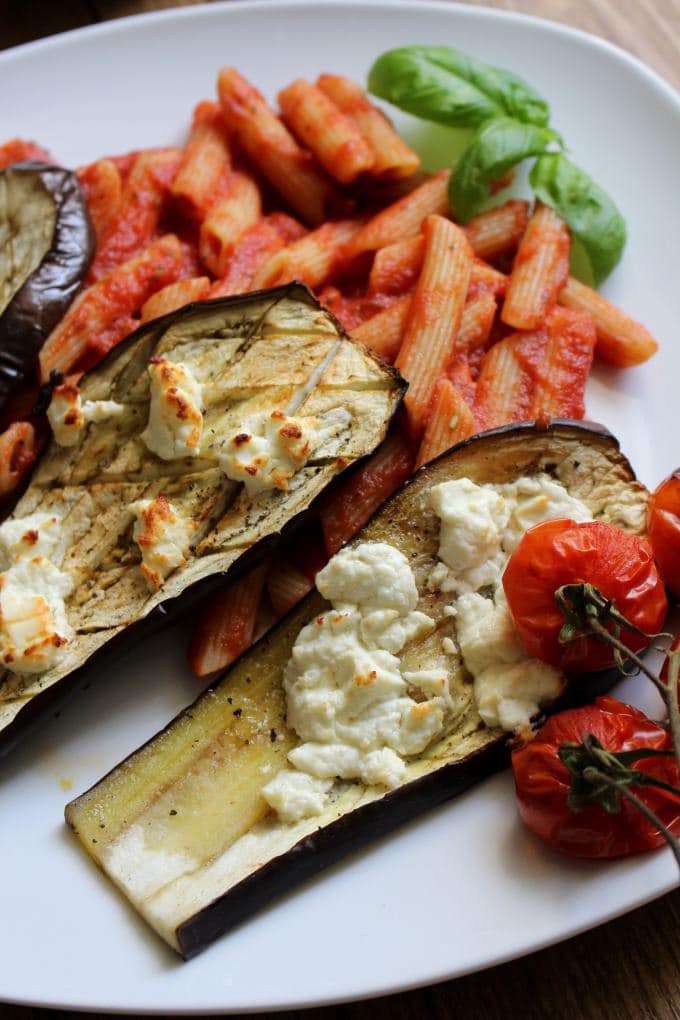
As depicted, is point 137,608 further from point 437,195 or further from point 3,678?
point 437,195

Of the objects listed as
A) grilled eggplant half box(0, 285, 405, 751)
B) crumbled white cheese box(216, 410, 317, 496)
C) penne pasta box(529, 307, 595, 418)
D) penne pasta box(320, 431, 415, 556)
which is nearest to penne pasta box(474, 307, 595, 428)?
penne pasta box(529, 307, 595, 418)

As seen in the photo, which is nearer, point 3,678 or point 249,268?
point 3,678

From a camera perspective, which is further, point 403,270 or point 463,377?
point 403,270

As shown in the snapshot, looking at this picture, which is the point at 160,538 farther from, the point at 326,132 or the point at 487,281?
the point at 326,132

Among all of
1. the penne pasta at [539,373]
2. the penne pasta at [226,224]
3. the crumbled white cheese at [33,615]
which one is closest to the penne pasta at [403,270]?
the penne pasta at [539,373]

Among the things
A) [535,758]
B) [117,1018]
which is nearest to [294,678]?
[535,758]

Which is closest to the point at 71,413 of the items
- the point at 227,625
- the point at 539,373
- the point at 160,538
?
the point at 160,538
